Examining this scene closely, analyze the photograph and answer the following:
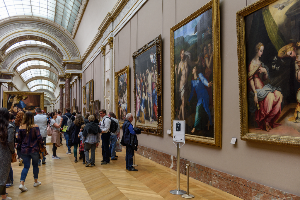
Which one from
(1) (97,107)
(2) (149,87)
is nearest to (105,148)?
(2) (149,87)

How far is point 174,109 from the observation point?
302 inches

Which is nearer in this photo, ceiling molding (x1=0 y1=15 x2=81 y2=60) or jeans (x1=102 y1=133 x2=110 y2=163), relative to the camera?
jeans (x1=102 y1=133 x2=110 y2=163)

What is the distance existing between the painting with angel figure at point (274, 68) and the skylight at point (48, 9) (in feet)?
76.5

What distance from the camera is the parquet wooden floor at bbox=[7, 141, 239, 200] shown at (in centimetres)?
534

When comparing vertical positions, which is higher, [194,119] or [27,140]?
[194,119]

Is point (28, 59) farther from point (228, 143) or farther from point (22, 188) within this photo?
point (228, 143)

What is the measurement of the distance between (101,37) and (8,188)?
13.7 metres

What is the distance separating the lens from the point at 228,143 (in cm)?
553

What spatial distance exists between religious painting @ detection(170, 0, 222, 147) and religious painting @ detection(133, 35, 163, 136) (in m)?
1.11

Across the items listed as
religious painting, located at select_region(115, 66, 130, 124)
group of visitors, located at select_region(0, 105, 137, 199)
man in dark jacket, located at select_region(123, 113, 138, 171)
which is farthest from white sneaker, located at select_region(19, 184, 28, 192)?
religious painting, located at select_region(115, 66, 130, 124)

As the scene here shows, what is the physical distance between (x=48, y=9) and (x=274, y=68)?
29.3m

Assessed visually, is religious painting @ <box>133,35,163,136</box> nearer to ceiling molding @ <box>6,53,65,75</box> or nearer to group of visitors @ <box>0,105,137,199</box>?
group of visitors @ <box>0,105,137,199</box>

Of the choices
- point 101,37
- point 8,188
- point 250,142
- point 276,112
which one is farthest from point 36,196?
point 101,37

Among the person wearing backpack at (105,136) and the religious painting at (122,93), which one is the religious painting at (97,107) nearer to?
the religious painting at (122,93)
